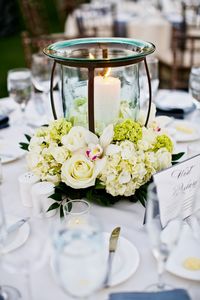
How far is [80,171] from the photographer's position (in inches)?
46.3

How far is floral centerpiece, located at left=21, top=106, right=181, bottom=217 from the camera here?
1.17 m

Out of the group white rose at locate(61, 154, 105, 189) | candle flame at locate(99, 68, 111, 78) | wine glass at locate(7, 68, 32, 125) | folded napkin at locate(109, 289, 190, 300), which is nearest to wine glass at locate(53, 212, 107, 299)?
folded napkin at locate(109, 289, 190, 300)

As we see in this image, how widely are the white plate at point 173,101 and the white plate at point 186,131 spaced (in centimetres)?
13

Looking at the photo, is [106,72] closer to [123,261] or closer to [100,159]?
[100,159]

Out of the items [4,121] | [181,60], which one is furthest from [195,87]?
[181,60]

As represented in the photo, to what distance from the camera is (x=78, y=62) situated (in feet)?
3.86

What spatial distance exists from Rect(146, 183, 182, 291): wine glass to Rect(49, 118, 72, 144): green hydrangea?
0.38 m

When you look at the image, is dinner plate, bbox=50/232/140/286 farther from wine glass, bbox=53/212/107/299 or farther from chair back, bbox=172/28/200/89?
chair back, bbox=172/28/200/89

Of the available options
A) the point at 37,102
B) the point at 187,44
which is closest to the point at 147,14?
the point at 187,44

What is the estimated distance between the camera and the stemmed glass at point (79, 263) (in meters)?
0.75

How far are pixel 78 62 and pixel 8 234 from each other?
50 cm

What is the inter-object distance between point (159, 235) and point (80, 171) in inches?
14.4

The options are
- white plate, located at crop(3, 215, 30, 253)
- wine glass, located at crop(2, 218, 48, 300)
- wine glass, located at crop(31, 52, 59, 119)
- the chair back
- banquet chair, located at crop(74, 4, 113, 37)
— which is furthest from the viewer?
banquet chair, located at crop(74, 4, 113, 37)

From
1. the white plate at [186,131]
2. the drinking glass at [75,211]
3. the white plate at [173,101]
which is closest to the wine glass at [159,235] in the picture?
the drinking glass at [75,211]
